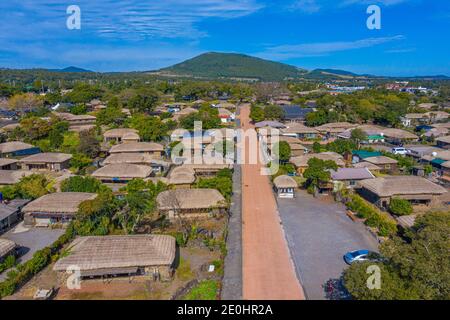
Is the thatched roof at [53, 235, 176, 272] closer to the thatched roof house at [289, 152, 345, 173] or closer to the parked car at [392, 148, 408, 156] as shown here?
the thatched roof house at [289, 152, 345, 173]

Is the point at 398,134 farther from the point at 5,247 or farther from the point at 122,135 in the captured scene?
the point at 5,247

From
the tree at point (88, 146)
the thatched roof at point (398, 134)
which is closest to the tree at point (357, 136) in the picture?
the thatched roof at point (398, 134)

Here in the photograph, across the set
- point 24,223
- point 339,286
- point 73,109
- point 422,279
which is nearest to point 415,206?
point 339,286

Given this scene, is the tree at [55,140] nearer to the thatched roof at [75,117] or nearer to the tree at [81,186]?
the thatched roof at [75,117]

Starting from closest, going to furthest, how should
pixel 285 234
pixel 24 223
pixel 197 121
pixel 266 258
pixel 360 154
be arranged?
1. pixel 266 258
2. pixel 285 234
3. pixel 24 223
4. pixel 360 154
5. pixel 197 121

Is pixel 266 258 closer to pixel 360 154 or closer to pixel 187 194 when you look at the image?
pixel 187 194

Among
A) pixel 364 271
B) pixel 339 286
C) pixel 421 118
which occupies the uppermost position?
pixel 421 118

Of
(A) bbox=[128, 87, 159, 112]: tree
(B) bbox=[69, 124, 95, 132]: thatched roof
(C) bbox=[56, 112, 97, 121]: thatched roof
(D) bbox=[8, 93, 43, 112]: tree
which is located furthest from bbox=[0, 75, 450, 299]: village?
(D) bbox=[8, 93, 43, 112]: tree
